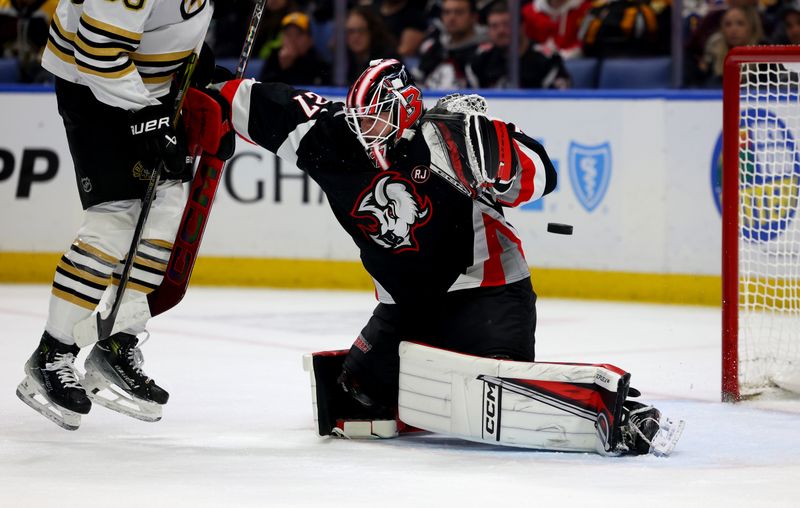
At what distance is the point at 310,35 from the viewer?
6344 millimetres

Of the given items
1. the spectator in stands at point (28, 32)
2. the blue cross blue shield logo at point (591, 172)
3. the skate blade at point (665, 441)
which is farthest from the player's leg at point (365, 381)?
the spectator in stands at point (28, 32)

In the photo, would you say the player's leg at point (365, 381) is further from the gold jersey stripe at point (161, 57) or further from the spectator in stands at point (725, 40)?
the spectator in stands at point (725, 40)

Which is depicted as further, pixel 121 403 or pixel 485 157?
pixel 121 403

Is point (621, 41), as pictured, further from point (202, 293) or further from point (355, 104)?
point (355, 104)

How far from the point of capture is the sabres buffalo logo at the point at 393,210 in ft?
9.57

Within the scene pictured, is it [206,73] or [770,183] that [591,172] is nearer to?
[770,183]

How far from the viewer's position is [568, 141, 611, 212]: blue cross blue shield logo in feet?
18.8

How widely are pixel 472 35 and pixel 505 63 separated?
0.75 ft

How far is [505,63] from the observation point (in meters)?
6.09

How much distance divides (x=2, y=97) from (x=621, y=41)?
9.22ft

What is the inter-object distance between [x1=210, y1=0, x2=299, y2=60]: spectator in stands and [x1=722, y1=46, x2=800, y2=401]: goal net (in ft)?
7.93

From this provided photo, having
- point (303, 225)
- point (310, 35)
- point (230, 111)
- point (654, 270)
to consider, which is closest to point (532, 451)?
point (230, 111)

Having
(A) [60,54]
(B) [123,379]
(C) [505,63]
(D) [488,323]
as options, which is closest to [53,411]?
(B) [123,379]

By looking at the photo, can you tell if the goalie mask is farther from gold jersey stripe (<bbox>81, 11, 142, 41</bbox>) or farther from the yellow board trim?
the yellow board trim
